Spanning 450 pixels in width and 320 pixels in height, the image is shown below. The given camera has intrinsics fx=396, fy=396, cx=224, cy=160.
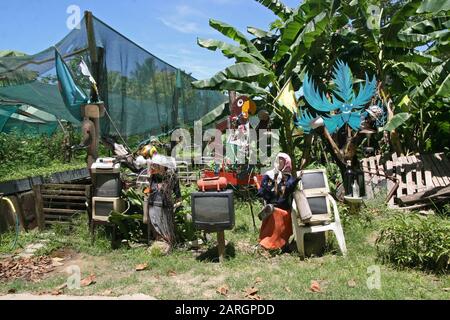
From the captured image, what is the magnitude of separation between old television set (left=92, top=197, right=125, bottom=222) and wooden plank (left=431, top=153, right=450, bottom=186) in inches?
210

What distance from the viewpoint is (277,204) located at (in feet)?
16.2

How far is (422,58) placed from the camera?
7.50 metres

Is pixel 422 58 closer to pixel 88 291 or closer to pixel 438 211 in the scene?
pixel 438 211

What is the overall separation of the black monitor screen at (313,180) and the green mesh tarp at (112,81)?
11.1ft

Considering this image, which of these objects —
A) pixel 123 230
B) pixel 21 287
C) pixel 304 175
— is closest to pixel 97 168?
pixel 123 230

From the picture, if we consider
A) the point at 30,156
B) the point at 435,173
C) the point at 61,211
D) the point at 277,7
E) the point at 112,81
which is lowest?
the point at 61,211

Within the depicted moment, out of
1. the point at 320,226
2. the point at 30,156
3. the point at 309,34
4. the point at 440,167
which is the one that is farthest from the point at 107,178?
the point at 440,167

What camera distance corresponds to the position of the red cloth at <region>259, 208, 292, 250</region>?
16.0 ft

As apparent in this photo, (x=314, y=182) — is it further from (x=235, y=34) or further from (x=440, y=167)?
(x=235, y=34)

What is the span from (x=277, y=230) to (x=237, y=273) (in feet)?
2.94

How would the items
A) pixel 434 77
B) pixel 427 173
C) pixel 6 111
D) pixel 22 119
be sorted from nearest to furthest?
pixel 434 77, pixel 427 173, pixel 6 111, pixel 22 119

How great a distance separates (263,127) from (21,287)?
532 centimetres

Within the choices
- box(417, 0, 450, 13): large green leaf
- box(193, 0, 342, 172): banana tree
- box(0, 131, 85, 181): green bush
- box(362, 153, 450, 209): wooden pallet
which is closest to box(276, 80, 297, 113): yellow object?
box(193, 0, 342, 172): banana tree

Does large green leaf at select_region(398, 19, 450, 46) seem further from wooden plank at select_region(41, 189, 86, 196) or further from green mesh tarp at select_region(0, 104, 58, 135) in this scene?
green mesh tarp at select_region(0, 104, 58, 135)
